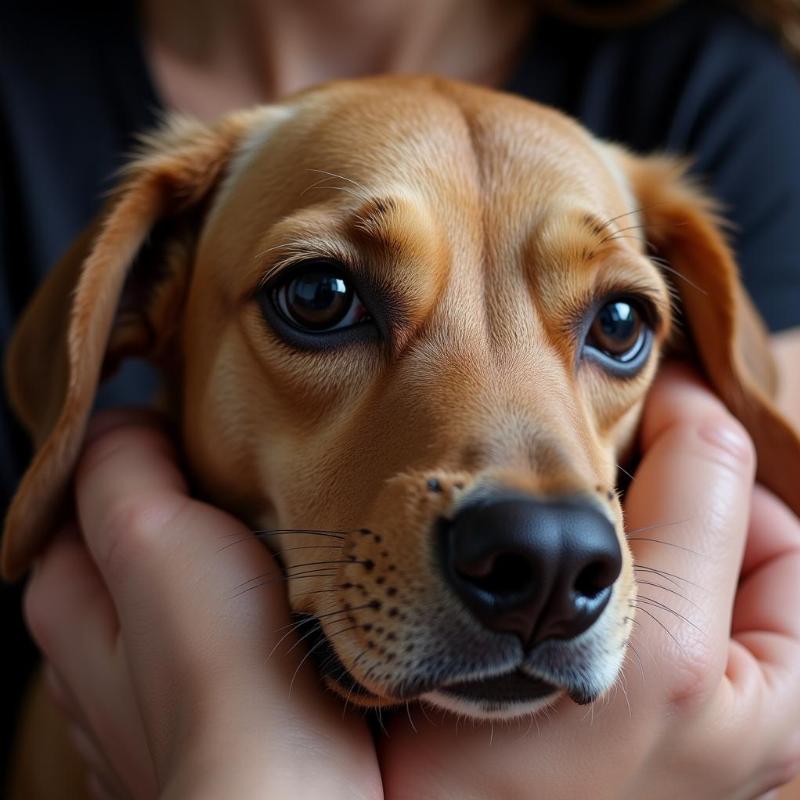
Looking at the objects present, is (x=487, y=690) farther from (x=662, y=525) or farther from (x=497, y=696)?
(x=662, y=525)

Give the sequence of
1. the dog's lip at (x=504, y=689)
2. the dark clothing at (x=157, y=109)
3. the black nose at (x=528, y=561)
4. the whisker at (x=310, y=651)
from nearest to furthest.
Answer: the black nose at (x=528, y=561)
the dog's lip at (x=504, y=689)
the whisker at (x=310, y=651)
the dark clothing at (x=157, y=109)

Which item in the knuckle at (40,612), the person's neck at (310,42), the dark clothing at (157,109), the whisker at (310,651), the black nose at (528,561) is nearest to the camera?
the black nose at (528,561)

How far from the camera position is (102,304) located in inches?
70.2

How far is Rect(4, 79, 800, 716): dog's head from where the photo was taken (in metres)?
1.24

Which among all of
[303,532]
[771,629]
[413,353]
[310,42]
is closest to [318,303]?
[413,353]

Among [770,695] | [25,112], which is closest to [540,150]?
[770,695]

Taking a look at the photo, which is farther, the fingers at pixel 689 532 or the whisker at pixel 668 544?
the whisker at pixel 668 544

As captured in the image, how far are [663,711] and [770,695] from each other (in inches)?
11.4

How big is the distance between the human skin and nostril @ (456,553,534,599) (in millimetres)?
326

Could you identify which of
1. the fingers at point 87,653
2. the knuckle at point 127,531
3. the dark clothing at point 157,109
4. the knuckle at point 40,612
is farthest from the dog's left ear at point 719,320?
the knuckle at point 40,612

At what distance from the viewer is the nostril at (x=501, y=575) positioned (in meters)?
1.17

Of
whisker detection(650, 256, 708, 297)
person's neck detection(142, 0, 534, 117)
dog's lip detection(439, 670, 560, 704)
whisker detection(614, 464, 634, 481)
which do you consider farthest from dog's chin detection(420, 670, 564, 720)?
person's neck detection(142, 0, 534, 117)

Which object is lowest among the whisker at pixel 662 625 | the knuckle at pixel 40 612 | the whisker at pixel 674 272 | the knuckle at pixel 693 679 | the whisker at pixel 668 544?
the knuckle at pixel 40 612

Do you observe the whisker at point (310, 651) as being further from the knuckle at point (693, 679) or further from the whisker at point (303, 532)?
the knuckle at point (693, 679)
